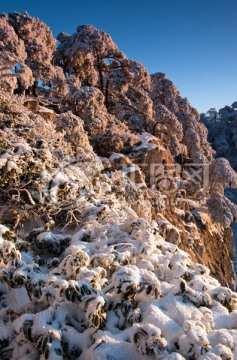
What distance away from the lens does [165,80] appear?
20156 mm

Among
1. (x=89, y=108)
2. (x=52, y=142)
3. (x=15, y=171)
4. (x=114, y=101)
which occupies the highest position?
(x=114, y=101)

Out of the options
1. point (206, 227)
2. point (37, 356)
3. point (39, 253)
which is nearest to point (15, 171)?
point (39, 253)

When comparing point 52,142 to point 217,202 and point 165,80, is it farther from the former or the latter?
point 165,80

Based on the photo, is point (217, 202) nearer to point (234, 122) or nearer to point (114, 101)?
point (114, 101)

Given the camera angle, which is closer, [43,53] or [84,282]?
[84,282]

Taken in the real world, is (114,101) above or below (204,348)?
above

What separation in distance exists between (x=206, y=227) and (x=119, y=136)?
790cm

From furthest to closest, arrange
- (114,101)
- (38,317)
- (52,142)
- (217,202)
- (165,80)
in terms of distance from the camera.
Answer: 1. (165,80)
2. (114,101)
3. (217,202)
4. (52,142)
5. (38,317)

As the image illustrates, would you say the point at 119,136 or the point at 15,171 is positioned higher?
the point at 119,136

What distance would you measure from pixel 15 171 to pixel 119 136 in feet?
21.7

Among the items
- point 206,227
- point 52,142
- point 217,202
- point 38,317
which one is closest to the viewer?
point 38,317

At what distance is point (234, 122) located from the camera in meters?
50.9

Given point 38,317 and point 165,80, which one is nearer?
point 38,317

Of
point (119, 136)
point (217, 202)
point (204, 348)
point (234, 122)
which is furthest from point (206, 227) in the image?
Answer: point (234, 122)
